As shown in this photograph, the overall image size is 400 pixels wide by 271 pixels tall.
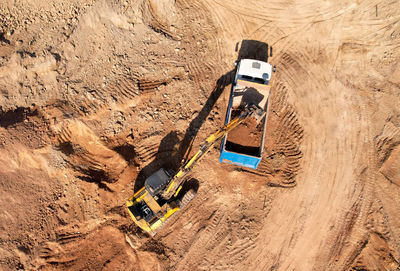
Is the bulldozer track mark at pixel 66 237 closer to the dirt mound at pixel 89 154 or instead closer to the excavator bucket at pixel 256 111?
the dirt mound at pixel 89 154

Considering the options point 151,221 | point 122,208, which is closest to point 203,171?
point 151,221

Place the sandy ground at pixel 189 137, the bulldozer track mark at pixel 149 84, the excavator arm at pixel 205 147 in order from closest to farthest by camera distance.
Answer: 1. the excavator arm at pixel 205 147
2. the sandy ground at pixel 189 137
3. the bulldozer track mark at pixel 149 84

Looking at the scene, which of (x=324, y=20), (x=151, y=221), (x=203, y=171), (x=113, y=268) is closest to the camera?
(x=151, y=221)

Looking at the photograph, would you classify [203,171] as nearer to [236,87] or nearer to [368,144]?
[236,87]

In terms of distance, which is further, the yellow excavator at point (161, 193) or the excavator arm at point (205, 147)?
the yellow excavator at point (161, 193)

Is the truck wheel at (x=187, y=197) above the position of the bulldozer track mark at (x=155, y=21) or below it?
below

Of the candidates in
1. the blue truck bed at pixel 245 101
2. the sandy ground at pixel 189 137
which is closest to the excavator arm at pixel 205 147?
the blue truck bed at pixel 245 101

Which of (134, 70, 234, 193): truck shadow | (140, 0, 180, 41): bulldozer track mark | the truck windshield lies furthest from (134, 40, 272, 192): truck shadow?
(140, 0, 180, 41): bulldozer track mark

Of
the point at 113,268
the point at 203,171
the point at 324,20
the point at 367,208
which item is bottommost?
the point at 113,268
